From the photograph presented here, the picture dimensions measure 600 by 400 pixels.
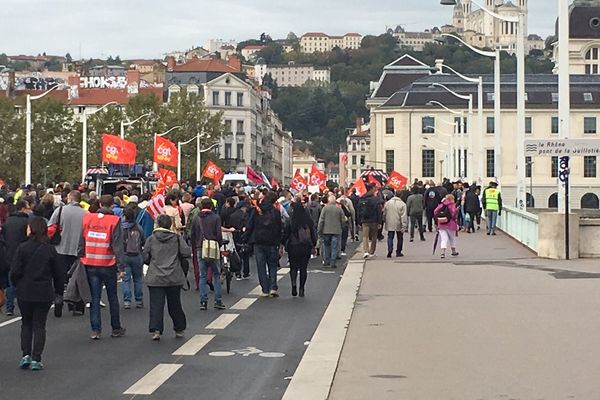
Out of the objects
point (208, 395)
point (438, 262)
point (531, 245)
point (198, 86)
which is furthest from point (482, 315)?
point (198, 86)

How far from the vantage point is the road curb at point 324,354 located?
11281 millimetres

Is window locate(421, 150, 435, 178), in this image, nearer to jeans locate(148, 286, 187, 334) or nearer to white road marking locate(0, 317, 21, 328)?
white road marking locate(0, 317, 21, 328)

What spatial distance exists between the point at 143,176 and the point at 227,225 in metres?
27.1

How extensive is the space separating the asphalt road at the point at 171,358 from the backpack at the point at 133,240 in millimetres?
1193

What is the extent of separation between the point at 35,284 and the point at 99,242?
264 centimetres

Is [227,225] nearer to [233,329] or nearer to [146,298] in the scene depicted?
[146,298]

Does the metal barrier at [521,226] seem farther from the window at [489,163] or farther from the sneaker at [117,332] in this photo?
the window at [489,163]

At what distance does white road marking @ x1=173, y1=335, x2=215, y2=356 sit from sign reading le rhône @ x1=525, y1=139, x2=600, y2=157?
12643mm

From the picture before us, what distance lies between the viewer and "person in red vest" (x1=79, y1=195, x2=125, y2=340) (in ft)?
51.3

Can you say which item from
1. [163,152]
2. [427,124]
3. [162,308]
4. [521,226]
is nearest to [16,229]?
[162,308]

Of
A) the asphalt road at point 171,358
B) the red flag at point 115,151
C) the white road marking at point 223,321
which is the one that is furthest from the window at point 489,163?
the white road marking at point 223,321

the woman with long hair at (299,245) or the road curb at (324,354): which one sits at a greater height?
the woman with long hair at (299,245)

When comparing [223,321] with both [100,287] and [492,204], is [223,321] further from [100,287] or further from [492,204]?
[492,204]

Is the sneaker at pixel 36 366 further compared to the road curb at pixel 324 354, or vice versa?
the sneaker at pixel 36 366
